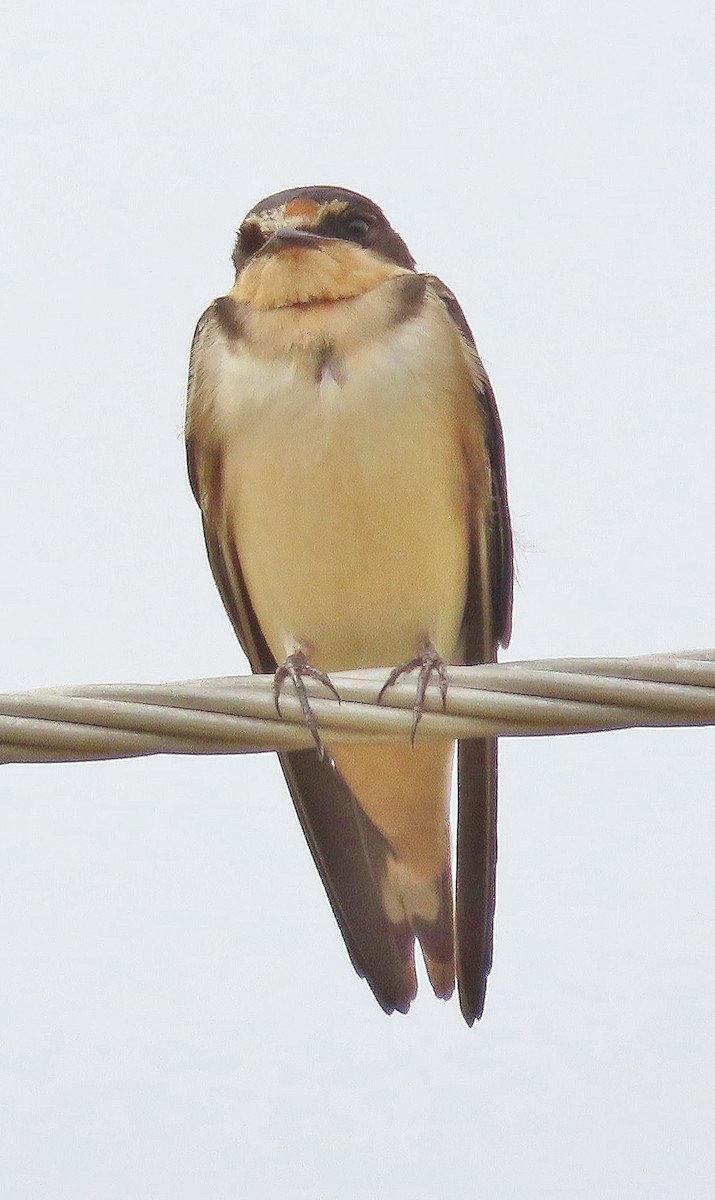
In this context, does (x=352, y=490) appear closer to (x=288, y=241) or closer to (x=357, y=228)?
(x=288, y=241)

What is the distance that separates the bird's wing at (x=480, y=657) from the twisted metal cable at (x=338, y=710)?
50.6 inches

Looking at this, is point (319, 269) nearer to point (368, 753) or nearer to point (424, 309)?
point (424, 309)

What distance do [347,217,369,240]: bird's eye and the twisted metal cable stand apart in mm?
1608

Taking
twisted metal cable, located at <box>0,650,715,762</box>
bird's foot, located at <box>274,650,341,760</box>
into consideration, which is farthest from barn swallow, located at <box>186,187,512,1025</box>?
twisted metal cable, located at <box>0,650,715,762</box>

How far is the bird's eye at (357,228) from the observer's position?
363 centimetres

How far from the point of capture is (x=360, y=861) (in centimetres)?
377

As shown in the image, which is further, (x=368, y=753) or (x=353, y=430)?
(x=368, y=753)

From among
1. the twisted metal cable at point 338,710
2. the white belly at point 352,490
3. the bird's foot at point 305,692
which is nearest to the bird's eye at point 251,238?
the white belly at point 352,490

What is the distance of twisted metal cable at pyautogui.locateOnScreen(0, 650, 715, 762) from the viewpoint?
6.77ft

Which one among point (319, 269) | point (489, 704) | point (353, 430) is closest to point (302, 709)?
point (489, 704)

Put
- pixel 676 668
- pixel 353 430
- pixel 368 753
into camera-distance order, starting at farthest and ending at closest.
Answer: pixel 368 753 → pixel 353 430 → pixel 676 668

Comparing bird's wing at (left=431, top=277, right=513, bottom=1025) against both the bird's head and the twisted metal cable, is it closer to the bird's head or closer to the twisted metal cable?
the bird's head

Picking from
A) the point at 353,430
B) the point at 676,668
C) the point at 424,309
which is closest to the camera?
the point at 676,668

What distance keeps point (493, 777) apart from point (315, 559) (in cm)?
54
